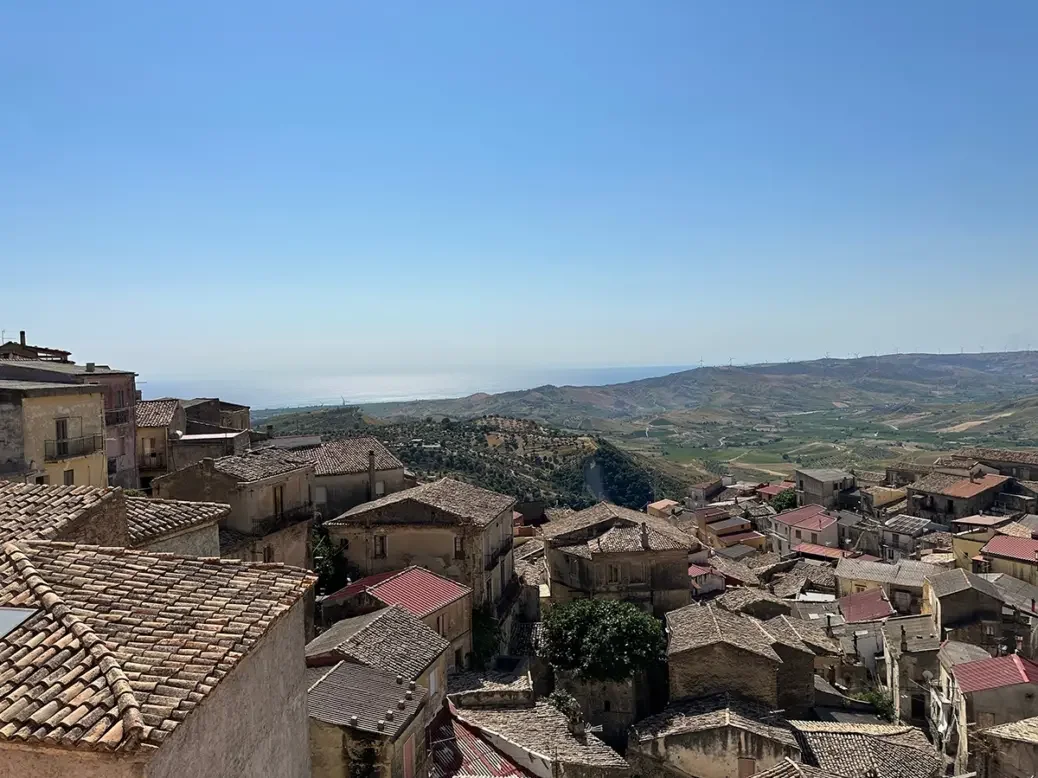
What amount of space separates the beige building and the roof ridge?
15114 mm

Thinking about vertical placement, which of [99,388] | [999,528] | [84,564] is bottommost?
[999,528]

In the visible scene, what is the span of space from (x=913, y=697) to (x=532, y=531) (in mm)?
24886

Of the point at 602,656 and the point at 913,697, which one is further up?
the point at 602,656

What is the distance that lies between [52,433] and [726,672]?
22920 millimetres

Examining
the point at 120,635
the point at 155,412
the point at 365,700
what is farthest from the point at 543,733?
the point at 155,412

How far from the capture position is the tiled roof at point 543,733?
19366 millimetres

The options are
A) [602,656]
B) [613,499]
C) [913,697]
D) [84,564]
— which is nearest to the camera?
[84,564]

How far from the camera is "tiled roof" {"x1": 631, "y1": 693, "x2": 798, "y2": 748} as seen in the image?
2397 centimetres

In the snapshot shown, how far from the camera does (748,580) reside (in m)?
45.0

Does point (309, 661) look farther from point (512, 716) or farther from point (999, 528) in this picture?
point (999, 528)

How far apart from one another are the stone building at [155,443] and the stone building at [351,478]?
812cm

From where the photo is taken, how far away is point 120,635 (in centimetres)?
679

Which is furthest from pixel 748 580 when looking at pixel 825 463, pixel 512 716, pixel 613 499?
pixel 825 463

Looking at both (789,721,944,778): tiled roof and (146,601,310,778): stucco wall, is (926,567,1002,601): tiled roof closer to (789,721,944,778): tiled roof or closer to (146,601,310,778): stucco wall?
(789,721,944,778): tiled roof
